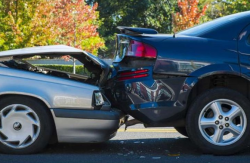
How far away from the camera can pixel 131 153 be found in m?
5.11

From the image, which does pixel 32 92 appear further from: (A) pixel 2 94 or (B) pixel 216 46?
(B) pixel 216 46

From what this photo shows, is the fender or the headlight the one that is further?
the headlight

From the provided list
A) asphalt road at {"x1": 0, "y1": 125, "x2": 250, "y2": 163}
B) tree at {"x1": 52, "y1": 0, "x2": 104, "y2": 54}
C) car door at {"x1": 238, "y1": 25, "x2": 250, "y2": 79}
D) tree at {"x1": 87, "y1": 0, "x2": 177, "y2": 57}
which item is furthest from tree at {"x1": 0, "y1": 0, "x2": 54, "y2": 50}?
tree at {"x1": 87, "y1": 0, "x2": 177, "y2": 57}

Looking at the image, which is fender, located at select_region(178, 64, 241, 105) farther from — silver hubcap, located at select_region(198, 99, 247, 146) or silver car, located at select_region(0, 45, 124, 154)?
silver car, located at select_region(0, 45, 124, 154)

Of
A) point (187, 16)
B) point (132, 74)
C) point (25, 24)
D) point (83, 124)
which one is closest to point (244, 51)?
point (132, 74)

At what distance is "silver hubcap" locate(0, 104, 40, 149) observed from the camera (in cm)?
484

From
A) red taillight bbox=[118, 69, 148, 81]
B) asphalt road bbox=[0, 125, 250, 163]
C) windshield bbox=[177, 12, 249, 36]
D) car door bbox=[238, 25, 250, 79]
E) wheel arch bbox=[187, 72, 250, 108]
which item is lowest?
asphalt road bbox=[0, 125, 250, 163]

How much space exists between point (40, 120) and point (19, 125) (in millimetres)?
221

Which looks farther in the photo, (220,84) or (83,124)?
(220,84)

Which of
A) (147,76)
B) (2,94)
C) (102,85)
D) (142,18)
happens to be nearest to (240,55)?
(147,76)

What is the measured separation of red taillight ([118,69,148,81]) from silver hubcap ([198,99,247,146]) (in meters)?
0.70

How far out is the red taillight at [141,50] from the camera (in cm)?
486

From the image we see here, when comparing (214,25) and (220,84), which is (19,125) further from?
(214,25)

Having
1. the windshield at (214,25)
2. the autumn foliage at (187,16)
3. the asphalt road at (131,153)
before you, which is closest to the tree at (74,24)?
the autumn foliage at (187,16)
